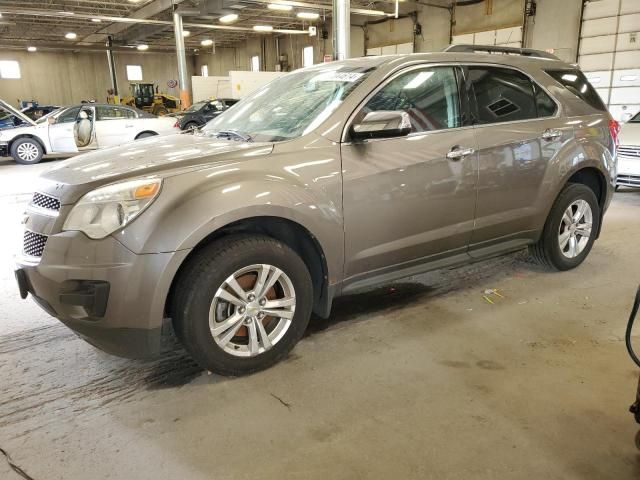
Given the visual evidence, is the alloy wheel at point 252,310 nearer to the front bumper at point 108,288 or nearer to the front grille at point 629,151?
the front bumper at point 108,288

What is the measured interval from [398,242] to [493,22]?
16132mm

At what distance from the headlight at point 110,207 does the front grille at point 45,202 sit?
0.15m

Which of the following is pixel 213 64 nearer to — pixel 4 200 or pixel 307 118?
pixel 4 200

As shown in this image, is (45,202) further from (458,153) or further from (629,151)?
(629,151)

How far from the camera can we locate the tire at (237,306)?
8.02 feet

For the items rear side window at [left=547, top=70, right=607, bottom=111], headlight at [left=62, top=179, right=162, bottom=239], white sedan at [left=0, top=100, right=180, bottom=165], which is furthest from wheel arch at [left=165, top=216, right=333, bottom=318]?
white sedan at [left=0, top=100, right=180, bottom=165]

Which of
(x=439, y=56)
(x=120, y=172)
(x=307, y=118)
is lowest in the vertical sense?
(x=120, y=172)

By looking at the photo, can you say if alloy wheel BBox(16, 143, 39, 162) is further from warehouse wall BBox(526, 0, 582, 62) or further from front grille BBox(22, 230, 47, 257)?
warehouse wall BBox(526, 0, 582, 62)

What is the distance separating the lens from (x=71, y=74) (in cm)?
3325

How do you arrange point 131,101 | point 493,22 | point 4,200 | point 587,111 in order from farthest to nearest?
1. point 131,101
2. point 493,22
3. point 4,200
4. point 587,111

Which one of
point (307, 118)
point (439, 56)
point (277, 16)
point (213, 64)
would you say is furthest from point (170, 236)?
point (213, 64)

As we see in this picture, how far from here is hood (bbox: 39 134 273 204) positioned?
7.92 ft

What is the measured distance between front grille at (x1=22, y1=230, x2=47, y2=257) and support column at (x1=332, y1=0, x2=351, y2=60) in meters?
8.58

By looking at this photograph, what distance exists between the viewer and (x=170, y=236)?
2297 millimetres
